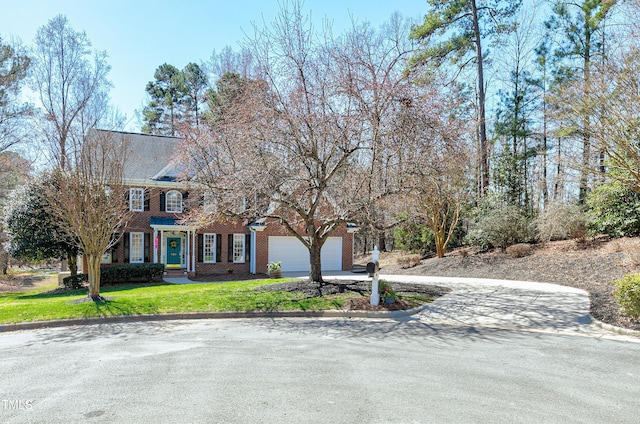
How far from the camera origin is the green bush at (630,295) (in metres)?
8.12

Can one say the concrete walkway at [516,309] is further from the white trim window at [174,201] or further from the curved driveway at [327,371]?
the white trim window at [174,201]

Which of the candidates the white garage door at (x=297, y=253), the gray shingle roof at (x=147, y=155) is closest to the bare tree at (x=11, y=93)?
the gray shingle roof at (x=147, y=155)

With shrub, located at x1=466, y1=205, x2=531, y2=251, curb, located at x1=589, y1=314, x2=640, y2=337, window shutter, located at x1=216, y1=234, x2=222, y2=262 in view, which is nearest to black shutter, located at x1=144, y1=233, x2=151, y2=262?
window shutter, located at x1=216, y1=234, x2=222, y2=262

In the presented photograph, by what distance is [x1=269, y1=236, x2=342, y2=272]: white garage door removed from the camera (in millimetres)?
24344

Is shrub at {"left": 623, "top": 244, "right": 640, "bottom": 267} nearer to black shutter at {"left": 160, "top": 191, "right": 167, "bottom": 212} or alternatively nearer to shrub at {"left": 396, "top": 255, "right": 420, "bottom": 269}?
shrub at {"left": 396, "top": 255, "right": 420, "bottom": 269}

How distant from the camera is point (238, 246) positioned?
2459cm

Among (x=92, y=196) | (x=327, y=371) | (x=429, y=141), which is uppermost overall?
(x=429, y=141)

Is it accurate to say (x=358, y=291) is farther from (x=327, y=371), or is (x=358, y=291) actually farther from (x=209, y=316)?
(x=327, y=371)

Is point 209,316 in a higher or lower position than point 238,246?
lower

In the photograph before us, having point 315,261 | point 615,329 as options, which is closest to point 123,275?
point 315,261

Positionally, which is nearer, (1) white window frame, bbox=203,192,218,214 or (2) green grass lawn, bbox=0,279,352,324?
(2) green grass lawn, bbox=0,279,352,324

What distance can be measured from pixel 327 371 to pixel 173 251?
20182 mm

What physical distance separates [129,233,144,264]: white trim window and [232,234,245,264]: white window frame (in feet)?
15.9

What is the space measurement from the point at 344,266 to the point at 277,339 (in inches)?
712
